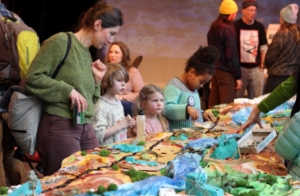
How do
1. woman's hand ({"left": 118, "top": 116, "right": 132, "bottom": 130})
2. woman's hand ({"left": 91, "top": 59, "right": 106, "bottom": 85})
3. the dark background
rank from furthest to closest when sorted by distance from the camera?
1. the dark background
2. woman's hand ({"left": 118, "top": 116, "right": 132, "bottom": 130})
3. woman's hand ({"left": 91, "top": 59, "right": 106, "bottom": 85})

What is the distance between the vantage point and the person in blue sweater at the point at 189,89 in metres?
3.35

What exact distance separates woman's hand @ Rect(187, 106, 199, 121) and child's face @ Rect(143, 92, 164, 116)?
0.90ft

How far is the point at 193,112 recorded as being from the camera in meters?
3.20

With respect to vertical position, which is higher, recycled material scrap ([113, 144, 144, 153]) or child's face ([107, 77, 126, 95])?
child's face ([107, 77, 126, 95])

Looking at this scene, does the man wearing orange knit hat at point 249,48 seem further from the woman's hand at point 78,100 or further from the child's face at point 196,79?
the woman's hand at point 78,100

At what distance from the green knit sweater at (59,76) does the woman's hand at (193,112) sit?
1.16m

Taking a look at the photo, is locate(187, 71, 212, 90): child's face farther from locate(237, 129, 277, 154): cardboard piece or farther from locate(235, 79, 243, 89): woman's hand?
locate(235, 79, 243, 89): woman's hand

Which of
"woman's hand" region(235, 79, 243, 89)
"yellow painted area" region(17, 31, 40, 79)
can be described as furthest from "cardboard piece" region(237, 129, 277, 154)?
"woman's hand" region(235, 79, 243, 89)

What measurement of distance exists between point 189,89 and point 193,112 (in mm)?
403

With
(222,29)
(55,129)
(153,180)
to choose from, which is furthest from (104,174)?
(222,29)

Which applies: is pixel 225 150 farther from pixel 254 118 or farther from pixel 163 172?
pixel 254 118

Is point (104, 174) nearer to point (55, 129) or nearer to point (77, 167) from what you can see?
point (77, 167)

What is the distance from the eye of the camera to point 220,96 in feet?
17.0

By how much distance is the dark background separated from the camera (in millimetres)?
5801
